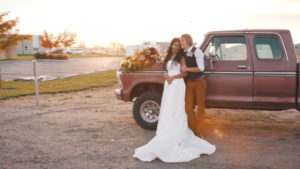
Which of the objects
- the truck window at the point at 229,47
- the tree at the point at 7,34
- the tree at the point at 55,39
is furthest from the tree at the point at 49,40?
the truck window at the point at 229,47

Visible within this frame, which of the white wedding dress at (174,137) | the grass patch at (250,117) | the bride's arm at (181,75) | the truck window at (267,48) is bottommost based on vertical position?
the grass patch at (250,117)

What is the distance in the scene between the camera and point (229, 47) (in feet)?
20.8

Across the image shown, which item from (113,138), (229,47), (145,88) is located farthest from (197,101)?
(113,138)

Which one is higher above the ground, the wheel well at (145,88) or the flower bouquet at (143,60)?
the flower bouquet at (143,60)

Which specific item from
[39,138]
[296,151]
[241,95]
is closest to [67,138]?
[39,138]

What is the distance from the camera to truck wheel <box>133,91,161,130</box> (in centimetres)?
657

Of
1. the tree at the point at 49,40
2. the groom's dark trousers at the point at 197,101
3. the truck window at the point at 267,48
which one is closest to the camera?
the groom's dark trousers at the point at 197,101

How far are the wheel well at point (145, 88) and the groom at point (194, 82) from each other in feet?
2.98

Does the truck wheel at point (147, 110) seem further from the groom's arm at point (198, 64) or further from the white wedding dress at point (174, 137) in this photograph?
the groom's arm at point (198, 64)

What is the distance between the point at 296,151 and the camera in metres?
5.27

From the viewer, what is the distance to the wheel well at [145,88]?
6.74 m

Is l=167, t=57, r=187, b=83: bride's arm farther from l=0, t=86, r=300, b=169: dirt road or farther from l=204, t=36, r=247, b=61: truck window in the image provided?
l=0, t=86, r=300, b=169: dirt road

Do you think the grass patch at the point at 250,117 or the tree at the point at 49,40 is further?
the tree at the point at 49,40

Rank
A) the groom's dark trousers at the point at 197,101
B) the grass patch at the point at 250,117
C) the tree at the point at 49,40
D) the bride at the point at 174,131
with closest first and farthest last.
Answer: the bride at the point at 174,131 < the groom's dark trousers at the point at 197,101 < the grass patch at the point at 250,117 < the tree at the point at 49,40
